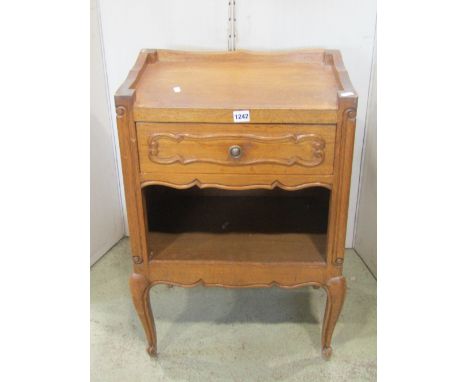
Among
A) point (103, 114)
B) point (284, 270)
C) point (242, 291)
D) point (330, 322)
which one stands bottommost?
point (242, 291)

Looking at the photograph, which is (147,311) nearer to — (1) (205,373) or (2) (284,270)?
(1) (205,373)

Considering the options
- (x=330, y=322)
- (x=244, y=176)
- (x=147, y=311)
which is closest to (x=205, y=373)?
(x=147, y=311)

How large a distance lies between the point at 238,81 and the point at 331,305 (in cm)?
66

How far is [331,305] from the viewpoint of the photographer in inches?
49.6

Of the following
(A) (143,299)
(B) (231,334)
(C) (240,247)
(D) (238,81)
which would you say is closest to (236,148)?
(D) (238,81)

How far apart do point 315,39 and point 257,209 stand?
1.96 ft

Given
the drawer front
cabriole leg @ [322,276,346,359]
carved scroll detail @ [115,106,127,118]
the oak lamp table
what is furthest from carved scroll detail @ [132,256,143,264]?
cabriole leg @ [322,276,346,359]

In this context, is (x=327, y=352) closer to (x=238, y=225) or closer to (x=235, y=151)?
(x=238, y=225)

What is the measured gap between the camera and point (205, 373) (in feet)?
4.39

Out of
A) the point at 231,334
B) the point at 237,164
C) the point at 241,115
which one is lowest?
the point at 231,334

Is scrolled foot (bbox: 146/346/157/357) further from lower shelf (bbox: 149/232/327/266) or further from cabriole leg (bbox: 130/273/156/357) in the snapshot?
lower shelf (bbox: 149/232/327/266)

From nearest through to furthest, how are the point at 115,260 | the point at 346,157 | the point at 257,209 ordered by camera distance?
the point at 346,157
the point at 257,209
the point at 115,260

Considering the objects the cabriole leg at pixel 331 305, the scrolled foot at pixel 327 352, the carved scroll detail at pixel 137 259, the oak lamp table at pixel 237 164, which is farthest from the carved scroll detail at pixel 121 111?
the scrolled foot at pixel 327 352

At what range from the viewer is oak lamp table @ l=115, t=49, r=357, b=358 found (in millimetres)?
1041
